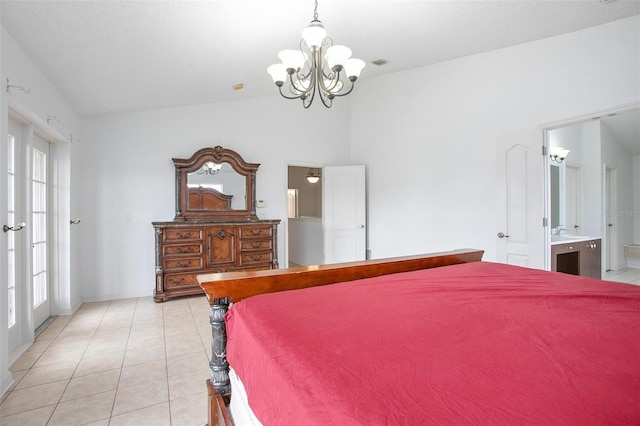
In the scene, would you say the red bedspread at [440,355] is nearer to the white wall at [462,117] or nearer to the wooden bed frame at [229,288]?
the wooden bed frame at [229,288]

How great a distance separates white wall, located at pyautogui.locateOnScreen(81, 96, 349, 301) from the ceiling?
17.4 inches

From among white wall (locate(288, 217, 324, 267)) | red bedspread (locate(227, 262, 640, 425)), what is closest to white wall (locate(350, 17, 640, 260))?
white wall (locate(288, 217, 324, 267))

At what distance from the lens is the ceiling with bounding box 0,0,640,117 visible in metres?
2.11

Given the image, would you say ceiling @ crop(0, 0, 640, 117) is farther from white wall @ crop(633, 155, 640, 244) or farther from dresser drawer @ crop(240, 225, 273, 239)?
white wall @ crop(633, 155, 640, 244)

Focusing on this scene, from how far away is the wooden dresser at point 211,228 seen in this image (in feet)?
13.1

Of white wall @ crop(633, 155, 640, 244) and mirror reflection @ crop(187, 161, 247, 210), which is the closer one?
white wall @ crop(633, 155, 640, 244)

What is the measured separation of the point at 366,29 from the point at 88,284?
4483mm

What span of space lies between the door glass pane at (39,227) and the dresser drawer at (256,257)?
82.9 inches

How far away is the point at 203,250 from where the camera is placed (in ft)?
13.6

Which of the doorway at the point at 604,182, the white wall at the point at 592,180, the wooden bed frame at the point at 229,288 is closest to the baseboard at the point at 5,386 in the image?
the wooden bed frame at the point at 229,288

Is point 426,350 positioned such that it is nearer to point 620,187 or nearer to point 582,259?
point 582,259

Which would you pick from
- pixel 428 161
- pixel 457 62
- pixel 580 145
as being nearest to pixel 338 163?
pixel 428 161

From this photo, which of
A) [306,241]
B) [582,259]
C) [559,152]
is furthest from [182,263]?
[559,152]

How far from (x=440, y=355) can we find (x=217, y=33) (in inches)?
111
